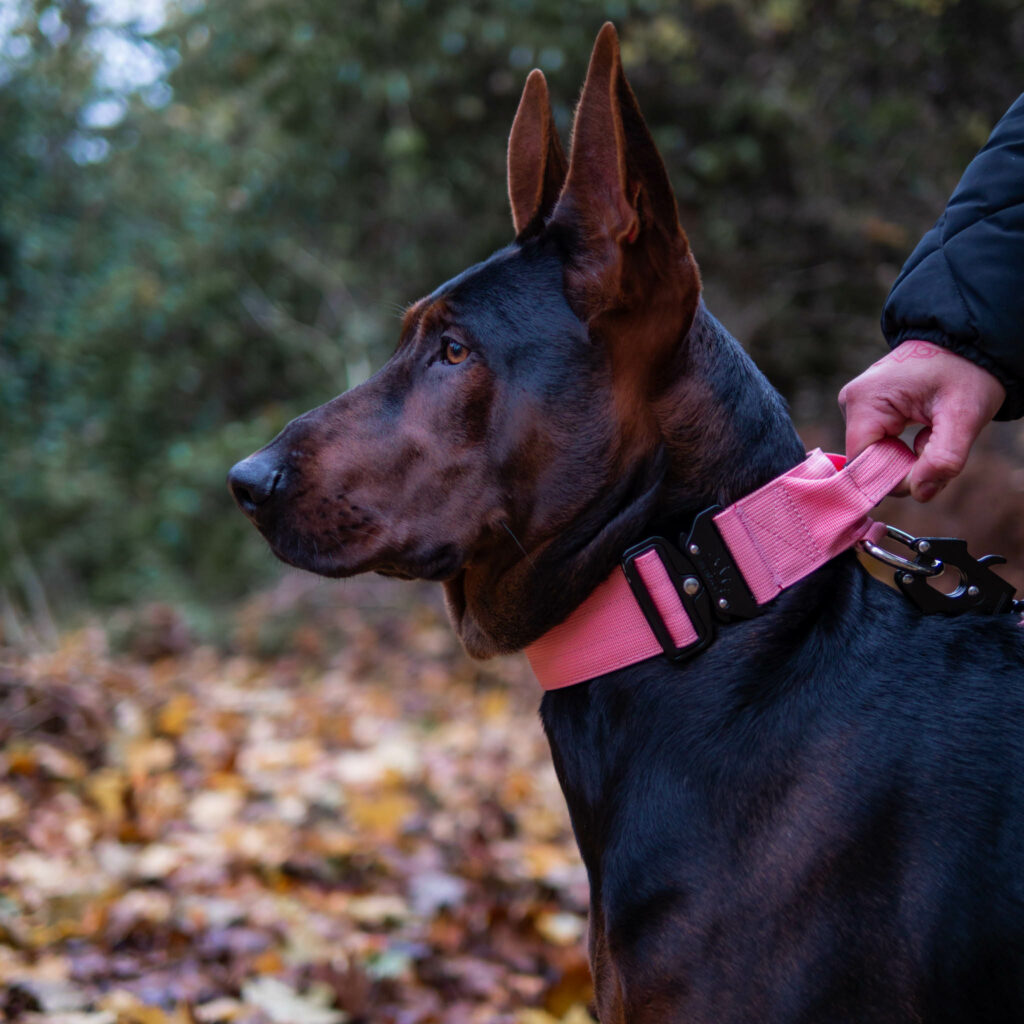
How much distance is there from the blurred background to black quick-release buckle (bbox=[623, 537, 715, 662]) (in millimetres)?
1619

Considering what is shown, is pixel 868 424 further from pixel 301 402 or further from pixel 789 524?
pixel 301 402

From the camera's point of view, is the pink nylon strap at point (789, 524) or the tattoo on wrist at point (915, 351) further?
the tattoo on wrist at point (915, 351)

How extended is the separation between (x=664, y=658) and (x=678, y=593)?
0.46 ft

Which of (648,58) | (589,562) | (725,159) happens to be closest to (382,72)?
(648,58)

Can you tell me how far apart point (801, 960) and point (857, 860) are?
20cm

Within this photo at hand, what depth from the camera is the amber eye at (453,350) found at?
7.41ft

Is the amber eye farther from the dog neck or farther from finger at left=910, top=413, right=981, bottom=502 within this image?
finger at left=910, top=413, right=981, bottom=502

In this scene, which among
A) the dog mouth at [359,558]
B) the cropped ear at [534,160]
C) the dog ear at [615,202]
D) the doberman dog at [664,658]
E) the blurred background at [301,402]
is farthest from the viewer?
the blurred background at [301,402]

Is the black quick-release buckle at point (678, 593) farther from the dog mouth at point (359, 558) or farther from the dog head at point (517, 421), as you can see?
the dog mouth at point (359, 558)

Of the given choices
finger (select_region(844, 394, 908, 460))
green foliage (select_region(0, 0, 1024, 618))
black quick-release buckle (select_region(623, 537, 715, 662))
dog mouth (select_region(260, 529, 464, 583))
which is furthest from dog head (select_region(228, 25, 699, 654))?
green foliage (select_region(0, 0, 1024, 618))

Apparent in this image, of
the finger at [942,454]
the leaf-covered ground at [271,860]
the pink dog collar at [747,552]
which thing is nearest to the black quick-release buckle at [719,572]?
the pink dog collar at [747,552]

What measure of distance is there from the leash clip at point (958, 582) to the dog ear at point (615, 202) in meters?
0.70

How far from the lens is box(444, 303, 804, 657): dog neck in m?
2.10

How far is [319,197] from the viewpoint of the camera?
35.4 ft
